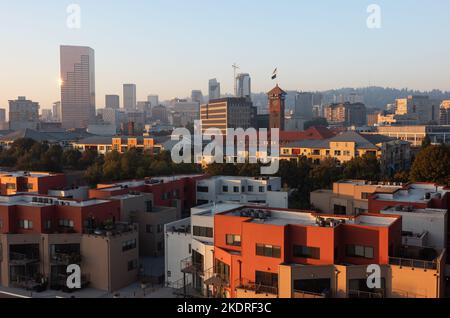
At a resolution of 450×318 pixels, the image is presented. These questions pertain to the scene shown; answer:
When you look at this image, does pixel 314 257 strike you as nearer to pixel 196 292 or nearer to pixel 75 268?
pixel 196 292

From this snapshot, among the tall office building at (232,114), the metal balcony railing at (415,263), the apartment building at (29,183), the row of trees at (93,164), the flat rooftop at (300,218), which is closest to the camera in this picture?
the metal balcony railing at (415,263)

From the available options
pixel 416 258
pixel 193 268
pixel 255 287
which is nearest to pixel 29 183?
pixel 193 268

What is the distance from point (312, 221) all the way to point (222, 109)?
236 ft

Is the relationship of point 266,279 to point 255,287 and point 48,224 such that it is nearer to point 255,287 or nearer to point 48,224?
point 255,287

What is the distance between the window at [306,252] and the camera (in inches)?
422

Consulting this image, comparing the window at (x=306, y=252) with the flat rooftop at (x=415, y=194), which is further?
the flat rooftop at (x=415, y=194)

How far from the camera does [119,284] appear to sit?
→ 1552 centimetres

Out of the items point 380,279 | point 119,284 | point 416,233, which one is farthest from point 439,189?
point 119,284

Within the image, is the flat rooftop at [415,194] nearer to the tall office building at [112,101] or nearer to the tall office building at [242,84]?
the tall office building at [242,84]

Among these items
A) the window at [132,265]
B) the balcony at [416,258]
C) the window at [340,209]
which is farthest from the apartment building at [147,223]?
the balcony at [416,258]

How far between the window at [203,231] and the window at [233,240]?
2134 mm

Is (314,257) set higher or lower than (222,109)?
lower

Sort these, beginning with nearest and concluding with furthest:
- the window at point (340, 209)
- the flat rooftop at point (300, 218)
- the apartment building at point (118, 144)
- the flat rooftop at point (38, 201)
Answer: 1. the flat rooftop at point (300, 218)
2. the flat rooftop at point (38, 201)
3. the window at point (340, 209)
4. the apartment building at point (118, 144)

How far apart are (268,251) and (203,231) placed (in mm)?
3833
